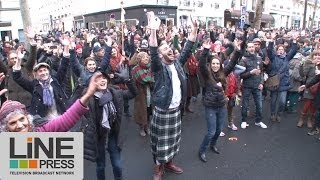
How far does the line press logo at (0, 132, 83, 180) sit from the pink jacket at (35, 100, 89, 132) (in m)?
0.59

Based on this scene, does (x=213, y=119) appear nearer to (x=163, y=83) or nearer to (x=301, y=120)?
(x=163, y=83)

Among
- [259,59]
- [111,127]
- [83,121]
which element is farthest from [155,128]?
[259,59]

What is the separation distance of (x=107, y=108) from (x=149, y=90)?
2.43 meters

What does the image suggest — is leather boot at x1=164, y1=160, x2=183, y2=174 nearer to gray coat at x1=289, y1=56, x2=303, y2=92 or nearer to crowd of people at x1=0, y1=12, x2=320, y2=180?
crowd of people at x1=0, y1=12, x2=320, y2=180

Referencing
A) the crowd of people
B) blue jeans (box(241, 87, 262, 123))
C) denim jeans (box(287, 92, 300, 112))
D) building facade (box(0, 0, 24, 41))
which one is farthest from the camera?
building facade (box(0, 0, 24, 41))

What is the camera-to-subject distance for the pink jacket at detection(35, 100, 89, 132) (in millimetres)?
2436

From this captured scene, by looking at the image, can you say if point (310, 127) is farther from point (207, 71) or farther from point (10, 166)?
point (10, 166)

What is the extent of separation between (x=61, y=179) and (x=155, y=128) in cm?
264

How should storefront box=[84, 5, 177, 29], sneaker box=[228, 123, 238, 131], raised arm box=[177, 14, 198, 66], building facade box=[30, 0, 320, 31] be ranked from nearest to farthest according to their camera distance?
raised arm box=[177, 14, 198, 66]
sneaker box=[228, 123, 238, 131]
storefront box=[84, 5, 177, 29]
building facade box=[30, 0, 320, 31]

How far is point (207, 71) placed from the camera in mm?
5039

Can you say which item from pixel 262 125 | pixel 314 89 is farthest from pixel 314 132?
pixel 262 125

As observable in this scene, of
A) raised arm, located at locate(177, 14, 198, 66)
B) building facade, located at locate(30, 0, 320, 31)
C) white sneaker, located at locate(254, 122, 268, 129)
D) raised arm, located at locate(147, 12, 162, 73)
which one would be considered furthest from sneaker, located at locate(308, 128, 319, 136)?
building facade, located at locate(30, 0, 320, 31)

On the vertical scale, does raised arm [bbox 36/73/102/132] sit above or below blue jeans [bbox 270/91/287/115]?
above

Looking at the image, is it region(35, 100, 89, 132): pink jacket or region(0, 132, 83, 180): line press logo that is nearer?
region(0, 132, 83, 180): line press logo
